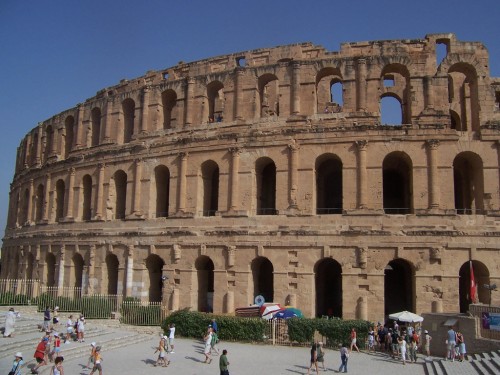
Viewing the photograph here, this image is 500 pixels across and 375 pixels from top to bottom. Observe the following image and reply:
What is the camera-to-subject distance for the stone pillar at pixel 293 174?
81.9 ft

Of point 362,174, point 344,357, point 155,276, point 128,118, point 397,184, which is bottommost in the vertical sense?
point 344,357

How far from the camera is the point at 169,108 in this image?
31.4m

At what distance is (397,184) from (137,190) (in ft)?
51.3

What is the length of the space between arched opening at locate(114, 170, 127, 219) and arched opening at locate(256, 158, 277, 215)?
30.2 feet

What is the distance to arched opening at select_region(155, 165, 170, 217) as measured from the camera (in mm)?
29484

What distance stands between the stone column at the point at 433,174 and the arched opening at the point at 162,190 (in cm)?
1501

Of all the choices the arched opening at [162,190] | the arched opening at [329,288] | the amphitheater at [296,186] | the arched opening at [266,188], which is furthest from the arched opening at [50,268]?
the arched opening at [329,288]

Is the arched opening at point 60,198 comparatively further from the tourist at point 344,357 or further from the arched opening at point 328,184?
the tourist at point 344,357

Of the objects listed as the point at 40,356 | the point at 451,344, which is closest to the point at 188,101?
the point at 40,356

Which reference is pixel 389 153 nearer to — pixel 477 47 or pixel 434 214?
pixel 434 214

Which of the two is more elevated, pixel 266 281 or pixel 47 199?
pixel 47 199

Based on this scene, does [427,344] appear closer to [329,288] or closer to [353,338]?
[353,338]

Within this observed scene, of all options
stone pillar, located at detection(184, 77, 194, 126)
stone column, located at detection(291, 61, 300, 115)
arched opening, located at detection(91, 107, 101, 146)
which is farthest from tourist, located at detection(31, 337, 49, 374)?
arched opening, located at detection(91, 107, 101, 146)

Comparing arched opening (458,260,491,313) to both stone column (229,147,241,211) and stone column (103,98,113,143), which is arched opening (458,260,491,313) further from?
stone column (103,98,113,143)
